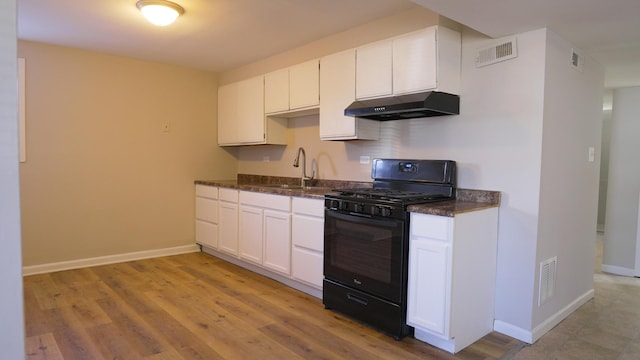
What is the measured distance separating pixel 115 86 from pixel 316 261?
307 cm

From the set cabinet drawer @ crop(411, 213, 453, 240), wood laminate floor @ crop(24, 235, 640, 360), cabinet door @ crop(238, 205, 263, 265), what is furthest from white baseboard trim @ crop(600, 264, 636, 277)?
cabinet door @ crop(238, 205, 263, 265)

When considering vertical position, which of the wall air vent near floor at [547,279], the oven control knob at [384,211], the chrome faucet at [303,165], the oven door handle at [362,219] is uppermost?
the chrome faucet at [303,165]

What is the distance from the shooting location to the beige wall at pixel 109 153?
3.91 m

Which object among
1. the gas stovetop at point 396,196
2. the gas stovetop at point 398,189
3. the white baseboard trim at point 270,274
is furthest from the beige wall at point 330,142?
the white baseboard trim at point 270,274

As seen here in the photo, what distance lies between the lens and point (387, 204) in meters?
2.48

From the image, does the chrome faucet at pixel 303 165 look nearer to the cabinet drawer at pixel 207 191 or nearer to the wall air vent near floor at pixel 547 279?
the cabinet drawer at pixel 207 191

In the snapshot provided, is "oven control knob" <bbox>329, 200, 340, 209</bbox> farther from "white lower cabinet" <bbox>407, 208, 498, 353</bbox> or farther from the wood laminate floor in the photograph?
Result: the wood laminate floor

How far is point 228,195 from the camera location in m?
4.21

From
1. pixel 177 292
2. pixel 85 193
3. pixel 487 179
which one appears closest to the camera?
pixel 487 179

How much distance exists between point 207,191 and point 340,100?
2.21 meters

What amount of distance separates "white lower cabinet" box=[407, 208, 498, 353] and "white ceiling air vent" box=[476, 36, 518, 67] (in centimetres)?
101

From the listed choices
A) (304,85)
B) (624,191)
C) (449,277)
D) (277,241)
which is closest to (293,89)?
(304,85)

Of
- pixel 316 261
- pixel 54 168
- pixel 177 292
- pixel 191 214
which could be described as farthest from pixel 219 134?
pixel 316 261

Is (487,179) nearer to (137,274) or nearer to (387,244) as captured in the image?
(387,244)
